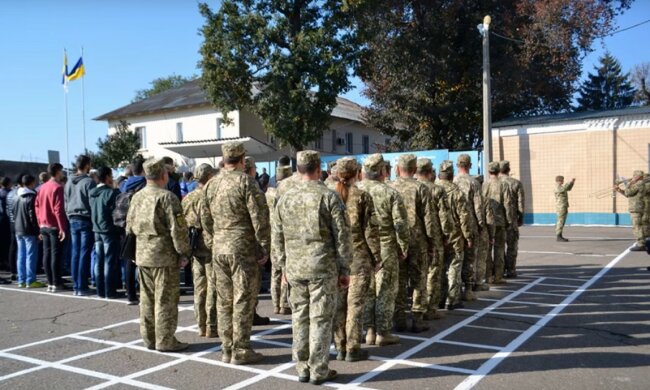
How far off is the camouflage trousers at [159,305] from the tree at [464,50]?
20.0m

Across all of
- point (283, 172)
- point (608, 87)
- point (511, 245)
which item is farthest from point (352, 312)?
point (608, 87)

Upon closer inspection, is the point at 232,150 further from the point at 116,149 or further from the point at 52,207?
the point at 116,149

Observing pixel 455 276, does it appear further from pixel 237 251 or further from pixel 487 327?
pixel 237 251

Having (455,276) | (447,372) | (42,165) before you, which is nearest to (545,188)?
(455,276)

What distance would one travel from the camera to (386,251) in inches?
231

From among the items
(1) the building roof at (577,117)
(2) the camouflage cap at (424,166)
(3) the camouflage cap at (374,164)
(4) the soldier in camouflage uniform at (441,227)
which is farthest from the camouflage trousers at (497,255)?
(1) the building roof at (577,117)

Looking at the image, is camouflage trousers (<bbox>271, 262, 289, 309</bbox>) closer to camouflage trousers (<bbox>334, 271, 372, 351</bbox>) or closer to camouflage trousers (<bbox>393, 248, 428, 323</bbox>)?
camouflage trousers (<bbox>393, 248, 428, 323</bbox>)

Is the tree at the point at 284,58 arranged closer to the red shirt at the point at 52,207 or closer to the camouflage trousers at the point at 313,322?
the red shirt at the point at 52,207

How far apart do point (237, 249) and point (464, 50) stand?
2190 cm

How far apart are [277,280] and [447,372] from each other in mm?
3255

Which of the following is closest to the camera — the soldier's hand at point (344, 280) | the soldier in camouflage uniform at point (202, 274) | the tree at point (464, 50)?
the soldier's hand at point (344, 280)

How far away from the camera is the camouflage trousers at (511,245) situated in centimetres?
981

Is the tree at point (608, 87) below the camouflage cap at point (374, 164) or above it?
above

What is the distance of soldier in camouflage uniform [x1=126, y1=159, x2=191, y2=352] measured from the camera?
19.3 ft
